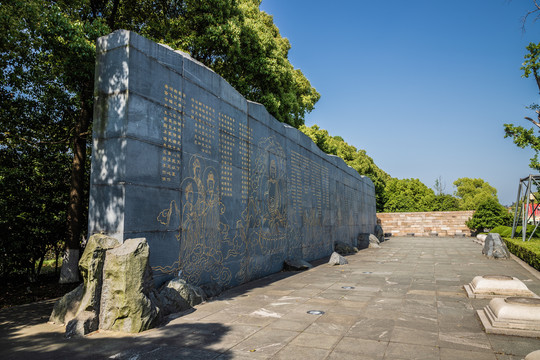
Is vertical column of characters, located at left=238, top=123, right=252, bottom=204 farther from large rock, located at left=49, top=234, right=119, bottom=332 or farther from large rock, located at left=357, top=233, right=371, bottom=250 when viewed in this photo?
large rock, located at left=357, top=233, right=371, bottom=250

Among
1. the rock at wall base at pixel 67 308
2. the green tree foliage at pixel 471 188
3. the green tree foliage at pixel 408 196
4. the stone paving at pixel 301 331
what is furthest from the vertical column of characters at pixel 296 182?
the green tree foliage at pixel 471 188

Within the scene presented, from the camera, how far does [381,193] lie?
133 feet

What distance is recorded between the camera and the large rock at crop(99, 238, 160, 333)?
4426mm

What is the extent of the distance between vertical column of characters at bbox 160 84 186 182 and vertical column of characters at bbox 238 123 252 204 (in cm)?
233

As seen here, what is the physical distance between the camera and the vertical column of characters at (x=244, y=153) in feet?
27.8

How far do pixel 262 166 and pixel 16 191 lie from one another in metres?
6.42

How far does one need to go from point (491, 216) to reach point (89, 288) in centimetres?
2979

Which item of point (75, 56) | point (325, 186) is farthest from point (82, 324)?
point (325, 186)

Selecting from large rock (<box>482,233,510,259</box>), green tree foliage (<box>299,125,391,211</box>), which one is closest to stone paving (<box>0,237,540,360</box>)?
large rock (<box>482,233,510,259</box>)

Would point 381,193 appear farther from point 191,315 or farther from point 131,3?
point 191,315

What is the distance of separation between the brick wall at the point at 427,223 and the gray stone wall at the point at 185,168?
23.9 meters

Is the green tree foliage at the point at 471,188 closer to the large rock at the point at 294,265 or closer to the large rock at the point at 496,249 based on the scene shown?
the large rock at the point at 496,249

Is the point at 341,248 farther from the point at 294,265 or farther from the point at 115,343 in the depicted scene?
the point at 115,343

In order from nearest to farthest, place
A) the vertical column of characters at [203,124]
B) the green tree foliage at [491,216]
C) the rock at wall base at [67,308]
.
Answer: the rock at wall base at [67,308], the vertical column of characters at [203,124], the green tree foliage at [491,216]
